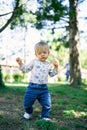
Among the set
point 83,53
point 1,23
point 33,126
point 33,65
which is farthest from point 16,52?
point 83,53

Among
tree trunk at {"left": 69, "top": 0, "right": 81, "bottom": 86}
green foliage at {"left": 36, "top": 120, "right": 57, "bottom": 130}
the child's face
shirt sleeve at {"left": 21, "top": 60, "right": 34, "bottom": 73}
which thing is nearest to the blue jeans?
shirt sleeve at {"left": 21, "top": 60, "right": 34, "bottom": 73}

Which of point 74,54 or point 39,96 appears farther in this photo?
point 74,54

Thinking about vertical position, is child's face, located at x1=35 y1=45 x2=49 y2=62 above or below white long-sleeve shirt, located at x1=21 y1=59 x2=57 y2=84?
above

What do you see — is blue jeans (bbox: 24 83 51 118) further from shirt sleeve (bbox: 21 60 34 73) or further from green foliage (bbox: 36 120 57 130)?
green foliage (bbox: 36 120 57 130)

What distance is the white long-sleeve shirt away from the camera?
6.70 meters

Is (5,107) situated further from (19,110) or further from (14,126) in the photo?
(14,126)

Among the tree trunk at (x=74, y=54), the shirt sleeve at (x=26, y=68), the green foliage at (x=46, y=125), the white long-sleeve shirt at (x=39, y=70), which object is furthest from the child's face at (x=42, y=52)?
the tree trunk at (x=74, y=54)

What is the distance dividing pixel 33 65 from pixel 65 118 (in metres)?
1.19

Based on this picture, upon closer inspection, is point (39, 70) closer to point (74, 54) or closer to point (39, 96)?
point (39, 96)

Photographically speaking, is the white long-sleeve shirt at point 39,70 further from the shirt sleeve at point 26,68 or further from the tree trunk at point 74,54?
the tree trunk at point 74,54

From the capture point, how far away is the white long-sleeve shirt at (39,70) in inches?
264

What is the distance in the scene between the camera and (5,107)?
8.16m

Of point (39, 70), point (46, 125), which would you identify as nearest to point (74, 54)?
point (39, 70)

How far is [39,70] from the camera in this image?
6.72 m
